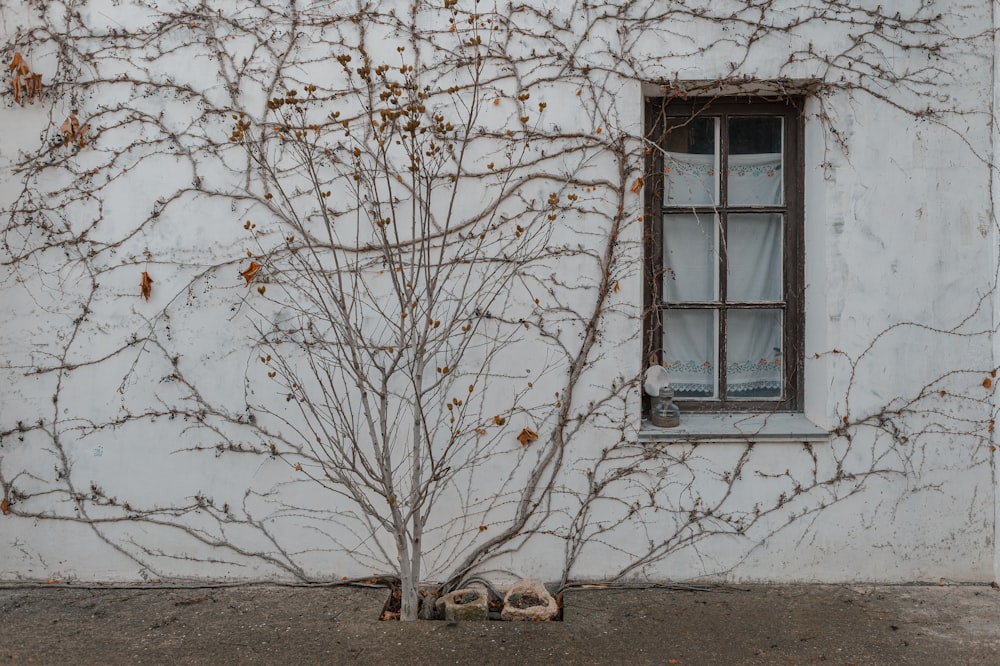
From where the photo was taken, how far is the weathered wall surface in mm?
3514

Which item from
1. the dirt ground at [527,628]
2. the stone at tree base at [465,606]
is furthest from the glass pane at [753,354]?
the stone at tree base at [465,606]

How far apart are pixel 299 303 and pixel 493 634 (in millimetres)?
1599

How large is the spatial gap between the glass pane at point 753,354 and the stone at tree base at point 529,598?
126 centimetres

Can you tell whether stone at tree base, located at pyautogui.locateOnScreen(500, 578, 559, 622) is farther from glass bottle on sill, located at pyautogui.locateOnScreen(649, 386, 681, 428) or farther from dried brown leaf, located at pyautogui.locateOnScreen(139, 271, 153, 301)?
dried brown leaf, located at pyautogui.locateOnScreen(139, 271, 153, 301)

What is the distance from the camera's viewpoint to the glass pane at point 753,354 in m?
3.77

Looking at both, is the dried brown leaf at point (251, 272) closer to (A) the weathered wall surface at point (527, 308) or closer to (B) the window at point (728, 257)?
(A) the weathered wall surface at point (527, 308)

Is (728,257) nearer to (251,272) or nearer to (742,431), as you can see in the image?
(742,431)

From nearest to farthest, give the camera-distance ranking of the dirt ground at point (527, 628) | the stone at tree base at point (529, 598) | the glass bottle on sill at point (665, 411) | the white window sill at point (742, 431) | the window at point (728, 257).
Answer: the dirt ground at point (527, 628), the stone at tree base at point (529, 598), the white window sill at point (742, 431), the glass bottle on sill at point (665, 411), the window at point (728, 257)

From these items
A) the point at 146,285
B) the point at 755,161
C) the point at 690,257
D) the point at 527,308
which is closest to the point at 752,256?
the point at 690,257

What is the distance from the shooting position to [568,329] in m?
3.54

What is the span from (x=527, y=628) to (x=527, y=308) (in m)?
1.31

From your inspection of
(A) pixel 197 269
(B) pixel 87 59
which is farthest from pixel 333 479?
(B) pixel 87 59

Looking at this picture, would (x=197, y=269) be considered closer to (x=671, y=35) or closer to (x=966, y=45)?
(x=671, y=35)

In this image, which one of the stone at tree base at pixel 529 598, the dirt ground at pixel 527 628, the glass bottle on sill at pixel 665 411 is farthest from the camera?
the glass bottle on sill at pixel 665 411
